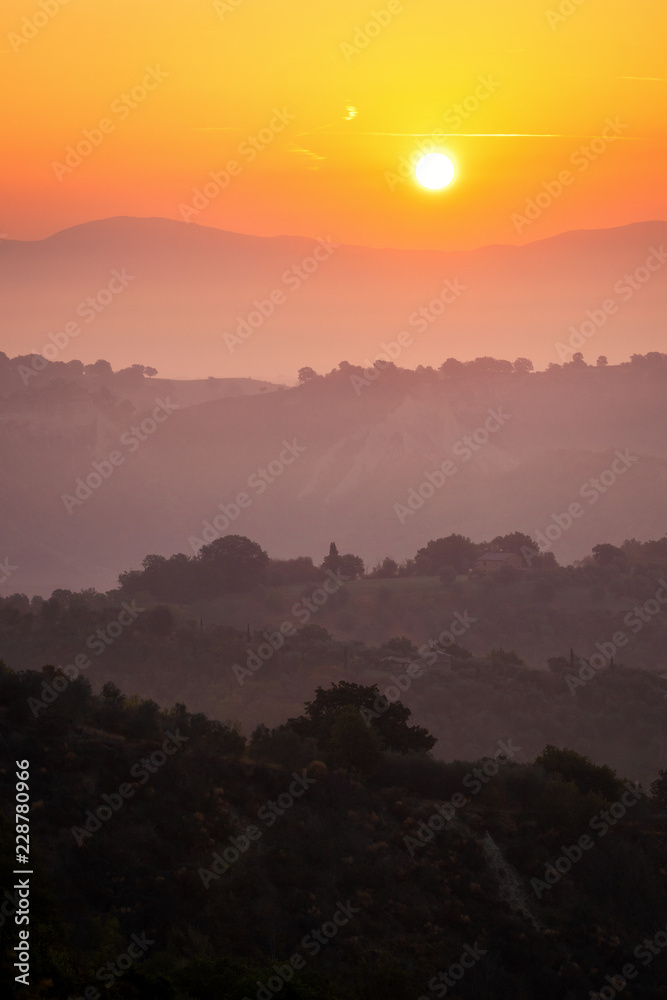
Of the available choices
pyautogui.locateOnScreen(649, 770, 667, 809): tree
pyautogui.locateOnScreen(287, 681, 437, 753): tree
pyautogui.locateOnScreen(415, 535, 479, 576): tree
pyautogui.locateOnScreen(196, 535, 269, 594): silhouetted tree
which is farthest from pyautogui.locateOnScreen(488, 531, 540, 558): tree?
pyautogui.locateOnScreen(287, 681, 437, 753): tree

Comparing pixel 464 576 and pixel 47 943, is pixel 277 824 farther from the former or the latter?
pixel 464 576

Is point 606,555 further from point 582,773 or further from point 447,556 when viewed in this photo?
point 582,773

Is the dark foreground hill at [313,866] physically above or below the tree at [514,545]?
below

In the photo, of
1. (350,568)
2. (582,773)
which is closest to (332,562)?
(350,568)

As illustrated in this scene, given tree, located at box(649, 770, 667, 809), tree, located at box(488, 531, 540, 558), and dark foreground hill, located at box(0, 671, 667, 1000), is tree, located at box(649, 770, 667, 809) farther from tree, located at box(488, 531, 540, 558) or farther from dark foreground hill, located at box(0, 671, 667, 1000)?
tree, located at box(488, 531, 540, 558)

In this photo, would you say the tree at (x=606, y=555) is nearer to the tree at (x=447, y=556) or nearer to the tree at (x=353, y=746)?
the tree at (x=447, y=556)

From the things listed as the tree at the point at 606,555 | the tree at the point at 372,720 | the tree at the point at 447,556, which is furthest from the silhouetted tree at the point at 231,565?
the tree at the point at 372,720

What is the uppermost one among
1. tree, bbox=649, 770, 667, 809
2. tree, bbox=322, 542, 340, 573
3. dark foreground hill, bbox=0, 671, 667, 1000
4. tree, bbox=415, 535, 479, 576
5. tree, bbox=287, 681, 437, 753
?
tree, bbox=415, 535, 479, 576

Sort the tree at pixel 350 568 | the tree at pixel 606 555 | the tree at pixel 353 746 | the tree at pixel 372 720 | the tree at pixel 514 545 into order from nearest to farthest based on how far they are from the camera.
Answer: the tree at pixel 353 746, the tree at pixel 372 720, the tree at pixel 606 555, the tree at pixel 350 568, the tree at pixel 514 545

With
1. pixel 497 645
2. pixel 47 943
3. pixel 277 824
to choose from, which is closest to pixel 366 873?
pixel 277 824
